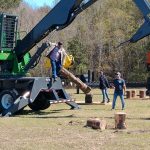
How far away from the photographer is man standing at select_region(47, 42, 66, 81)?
20000 mm

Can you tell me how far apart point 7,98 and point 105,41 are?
4945cm

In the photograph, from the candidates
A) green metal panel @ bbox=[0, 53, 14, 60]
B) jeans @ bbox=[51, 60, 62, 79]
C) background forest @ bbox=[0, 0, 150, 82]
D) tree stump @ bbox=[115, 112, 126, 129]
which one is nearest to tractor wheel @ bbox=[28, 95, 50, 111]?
jeans @ bbox=[51, 60, 62, 79]

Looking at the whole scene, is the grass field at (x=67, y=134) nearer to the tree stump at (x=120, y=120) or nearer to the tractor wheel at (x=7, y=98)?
the tree stump at (x=120, y=120)

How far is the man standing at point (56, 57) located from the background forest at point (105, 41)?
41.1 metres

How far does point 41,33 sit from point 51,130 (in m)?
6.77

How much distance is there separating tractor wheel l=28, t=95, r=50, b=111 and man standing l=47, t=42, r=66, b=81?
4.81 ft

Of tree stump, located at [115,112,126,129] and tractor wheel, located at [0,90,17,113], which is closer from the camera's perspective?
tree stump, located at [115,112,126,129]

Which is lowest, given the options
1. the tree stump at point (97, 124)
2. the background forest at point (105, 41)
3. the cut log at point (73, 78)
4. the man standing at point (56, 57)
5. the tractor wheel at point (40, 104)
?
the tree stump at point (97, 124)

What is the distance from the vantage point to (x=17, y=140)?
12781mm

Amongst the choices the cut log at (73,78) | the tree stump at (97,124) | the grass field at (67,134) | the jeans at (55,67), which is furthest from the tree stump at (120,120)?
the cut log at (73,78)

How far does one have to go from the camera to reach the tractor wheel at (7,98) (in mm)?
19578

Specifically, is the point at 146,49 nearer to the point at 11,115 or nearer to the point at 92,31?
the point at 92,31

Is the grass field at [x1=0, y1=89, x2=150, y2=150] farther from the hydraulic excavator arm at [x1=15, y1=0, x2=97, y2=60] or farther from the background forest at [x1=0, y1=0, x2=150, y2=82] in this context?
the background forest at [x1=0, y1=0, x2=150, y2=82]

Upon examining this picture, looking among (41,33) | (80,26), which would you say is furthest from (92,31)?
(41,33)
